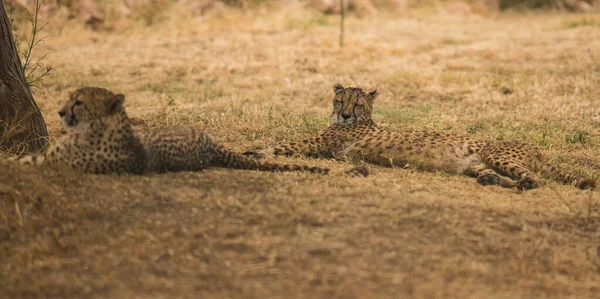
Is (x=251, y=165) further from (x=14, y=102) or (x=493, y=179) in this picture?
(x=14, y=102)

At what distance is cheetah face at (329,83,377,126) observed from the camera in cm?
669

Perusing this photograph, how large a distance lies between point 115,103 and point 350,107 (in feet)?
8.23

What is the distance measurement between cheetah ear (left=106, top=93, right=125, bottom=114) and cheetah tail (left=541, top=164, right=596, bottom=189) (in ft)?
10.7

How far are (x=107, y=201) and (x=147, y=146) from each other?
660mm

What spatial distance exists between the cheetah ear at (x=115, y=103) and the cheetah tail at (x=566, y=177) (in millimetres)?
3266

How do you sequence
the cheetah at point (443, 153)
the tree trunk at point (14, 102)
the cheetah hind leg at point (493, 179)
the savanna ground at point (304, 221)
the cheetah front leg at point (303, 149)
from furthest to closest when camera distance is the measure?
1. the cheetah front leg at point (303, 149)
2. the tree trunk at point (14, 102)
3. the cheetah at point (443, 153)
4. the cheetah hind leg at point (493, 179)
5. the savanna ground at point (304, 221)

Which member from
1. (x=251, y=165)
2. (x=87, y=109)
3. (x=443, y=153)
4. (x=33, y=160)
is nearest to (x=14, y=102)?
(x=33, y=160)

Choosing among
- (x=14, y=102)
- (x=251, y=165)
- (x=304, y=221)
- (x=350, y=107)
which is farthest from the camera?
(x=350, y=107)

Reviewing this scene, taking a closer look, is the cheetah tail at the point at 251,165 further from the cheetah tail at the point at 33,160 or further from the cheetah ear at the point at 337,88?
the cheetah ear at the point at 337,88

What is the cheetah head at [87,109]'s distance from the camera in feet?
15.6

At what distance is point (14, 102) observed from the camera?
234 inches

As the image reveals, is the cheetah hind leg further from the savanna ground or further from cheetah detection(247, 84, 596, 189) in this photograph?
the savanna ground

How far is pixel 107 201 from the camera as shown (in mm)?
4383

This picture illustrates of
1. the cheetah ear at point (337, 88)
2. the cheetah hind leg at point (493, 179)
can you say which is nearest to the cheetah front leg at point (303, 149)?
the cheetah ear at point (337, 88)
